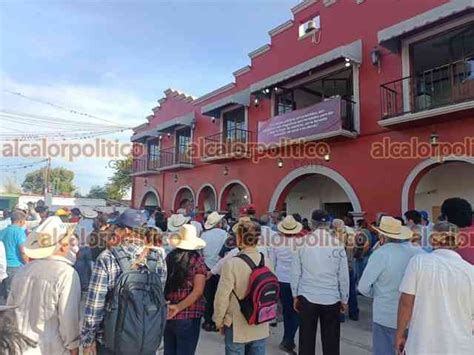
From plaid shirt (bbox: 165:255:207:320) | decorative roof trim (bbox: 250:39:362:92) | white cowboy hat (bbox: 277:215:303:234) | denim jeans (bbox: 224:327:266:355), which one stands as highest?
decorative roof trim (bbox: 250:39:362:92)

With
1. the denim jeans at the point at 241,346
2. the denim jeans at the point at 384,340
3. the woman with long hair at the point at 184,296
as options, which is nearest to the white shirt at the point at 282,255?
the denim jeans at the point at 384,340

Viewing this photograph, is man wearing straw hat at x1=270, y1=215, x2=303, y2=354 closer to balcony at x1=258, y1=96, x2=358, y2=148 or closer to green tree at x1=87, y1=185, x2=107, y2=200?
balcony at x1=258, y1=96, x2=358, y2=148

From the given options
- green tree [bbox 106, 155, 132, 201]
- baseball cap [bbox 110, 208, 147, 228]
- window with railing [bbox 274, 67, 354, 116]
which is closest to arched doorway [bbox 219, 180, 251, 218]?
window with railing [bbox 274, 67, 354, 116]

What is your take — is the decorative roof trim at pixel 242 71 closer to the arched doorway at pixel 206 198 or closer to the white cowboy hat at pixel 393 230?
the arched doorway at pixel 206 198

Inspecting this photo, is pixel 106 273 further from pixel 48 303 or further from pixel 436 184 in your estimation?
pixel 436 184

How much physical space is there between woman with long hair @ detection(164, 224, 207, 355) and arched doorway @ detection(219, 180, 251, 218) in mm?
10864

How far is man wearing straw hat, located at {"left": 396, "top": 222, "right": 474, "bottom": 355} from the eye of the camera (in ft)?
8.50

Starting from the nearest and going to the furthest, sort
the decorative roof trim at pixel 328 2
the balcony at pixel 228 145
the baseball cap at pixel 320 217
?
the baseball cap at pixel 320 217 → the decorative roof trim at pixel 328 2 → the balcony at pixel 228 145

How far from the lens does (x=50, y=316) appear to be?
2.44 m

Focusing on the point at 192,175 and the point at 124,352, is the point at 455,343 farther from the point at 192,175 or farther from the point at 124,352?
the point at 192,175

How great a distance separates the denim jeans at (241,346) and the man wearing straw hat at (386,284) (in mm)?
1054

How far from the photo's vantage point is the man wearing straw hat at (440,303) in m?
2.59

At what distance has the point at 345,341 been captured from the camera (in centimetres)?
524

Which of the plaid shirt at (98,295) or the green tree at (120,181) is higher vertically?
the green tree at (120,181)
